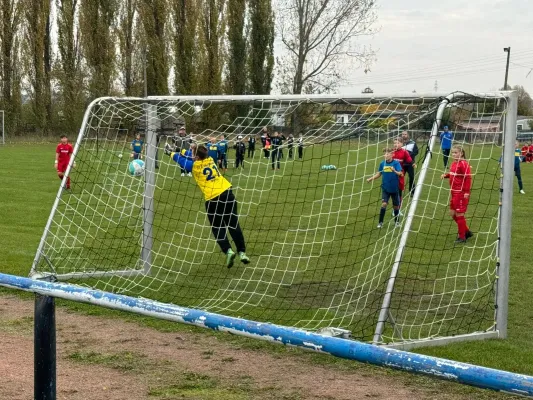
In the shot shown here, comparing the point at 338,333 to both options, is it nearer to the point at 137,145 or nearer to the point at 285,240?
the point at 137,145

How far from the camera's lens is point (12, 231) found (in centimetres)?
1363

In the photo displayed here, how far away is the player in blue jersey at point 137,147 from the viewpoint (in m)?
11.3

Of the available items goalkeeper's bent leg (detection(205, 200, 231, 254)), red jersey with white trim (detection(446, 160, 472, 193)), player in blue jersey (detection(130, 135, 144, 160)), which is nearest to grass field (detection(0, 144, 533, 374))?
goalkeeper's bent leg (detection(205, 200, 231, 254))

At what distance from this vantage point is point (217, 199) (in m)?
10.3

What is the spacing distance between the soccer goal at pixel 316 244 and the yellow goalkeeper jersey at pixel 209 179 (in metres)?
0.57

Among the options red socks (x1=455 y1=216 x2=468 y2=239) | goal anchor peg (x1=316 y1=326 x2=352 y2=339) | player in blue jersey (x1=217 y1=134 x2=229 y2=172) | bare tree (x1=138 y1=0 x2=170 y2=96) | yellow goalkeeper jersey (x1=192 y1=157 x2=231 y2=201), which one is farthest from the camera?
bare tree (x1=138 y1=0 x2=170 y2=96)

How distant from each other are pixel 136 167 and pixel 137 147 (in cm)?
65

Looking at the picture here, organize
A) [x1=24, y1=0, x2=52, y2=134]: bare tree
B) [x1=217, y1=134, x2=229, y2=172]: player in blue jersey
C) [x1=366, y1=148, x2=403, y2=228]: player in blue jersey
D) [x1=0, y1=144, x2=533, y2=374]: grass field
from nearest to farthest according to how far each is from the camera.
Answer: [x1=0, y1=144, x2=533, y2=374]: grass field
[x1=217, y1=134, x2=229, y2=172]: player in blue jersey
[x1=366, y1=148, x2=403, y2=228]: player in blue jersey
[x1=24, y1=0, x2=52, y2=134]: bare tree

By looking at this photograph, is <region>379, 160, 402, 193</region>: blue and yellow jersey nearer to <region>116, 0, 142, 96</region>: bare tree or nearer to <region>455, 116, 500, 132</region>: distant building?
<region>455, 116, 500, 132</region>: distant building

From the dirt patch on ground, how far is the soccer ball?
12.2ft

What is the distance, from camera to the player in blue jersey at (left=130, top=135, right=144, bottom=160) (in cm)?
1130

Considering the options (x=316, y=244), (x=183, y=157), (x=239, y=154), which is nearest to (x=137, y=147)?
(x=183, y=157)

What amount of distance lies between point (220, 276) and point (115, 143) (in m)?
2.61

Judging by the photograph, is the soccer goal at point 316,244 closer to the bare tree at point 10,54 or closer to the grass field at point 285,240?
the grass field at point 285,240
